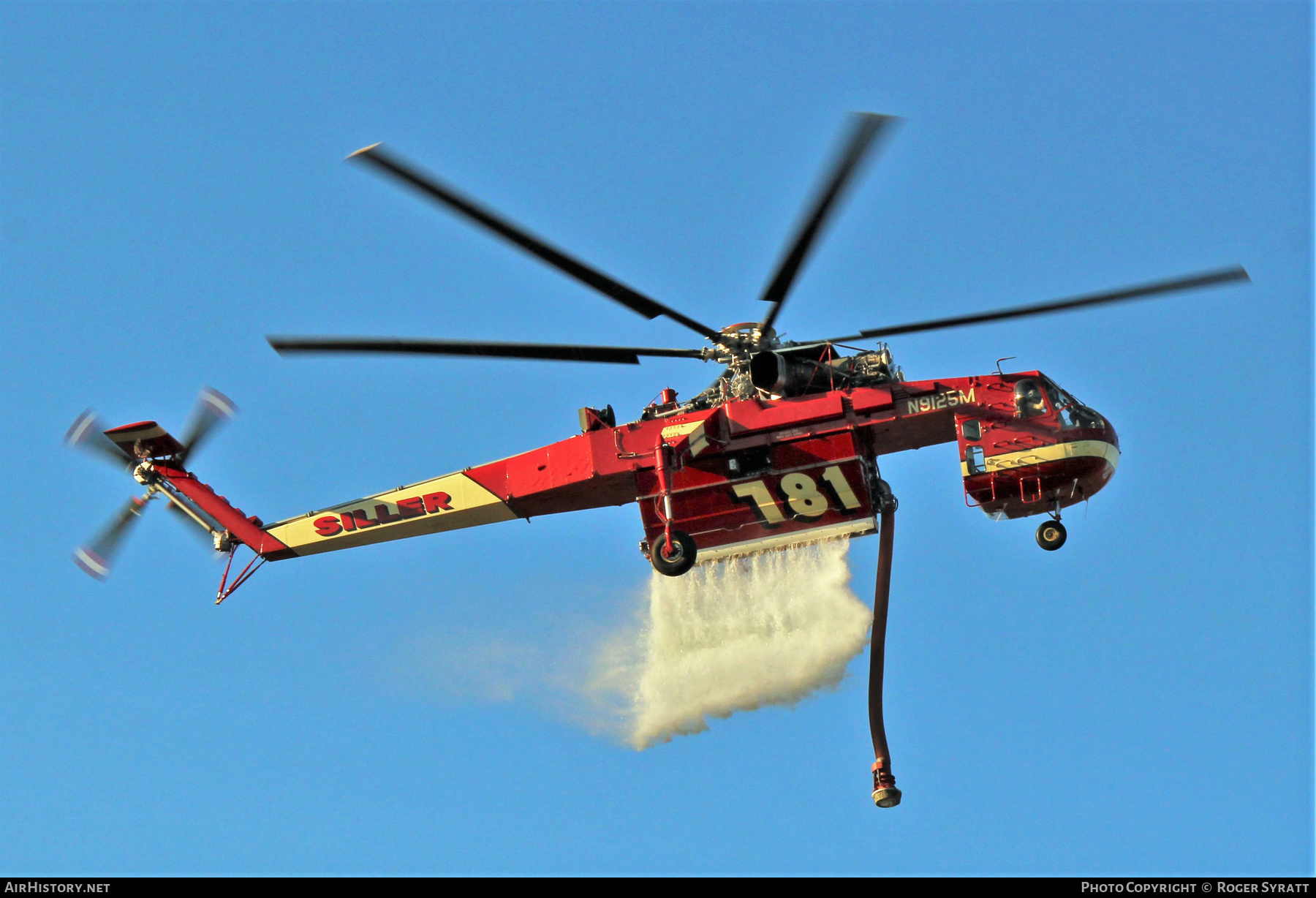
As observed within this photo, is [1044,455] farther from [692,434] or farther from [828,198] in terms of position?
[828,198]

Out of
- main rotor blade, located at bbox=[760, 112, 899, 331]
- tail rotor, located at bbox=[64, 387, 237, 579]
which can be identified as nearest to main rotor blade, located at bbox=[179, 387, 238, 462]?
tail rotor, located at bbox=[64, 387, 237, 579]

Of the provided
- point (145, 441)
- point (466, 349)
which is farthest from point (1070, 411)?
point (145, 441)

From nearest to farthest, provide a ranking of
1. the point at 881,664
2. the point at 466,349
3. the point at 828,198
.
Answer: the point at 828,198
the point at 466,349
the point at 881,664

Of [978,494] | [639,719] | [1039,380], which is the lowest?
[639,719]

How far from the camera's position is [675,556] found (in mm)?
19672

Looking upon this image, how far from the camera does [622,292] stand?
57.3 ft

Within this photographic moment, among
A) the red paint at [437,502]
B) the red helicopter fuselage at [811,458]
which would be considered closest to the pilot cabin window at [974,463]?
the red helicopter fuselage at [811,458]

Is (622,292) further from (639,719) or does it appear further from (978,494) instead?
(639,719)

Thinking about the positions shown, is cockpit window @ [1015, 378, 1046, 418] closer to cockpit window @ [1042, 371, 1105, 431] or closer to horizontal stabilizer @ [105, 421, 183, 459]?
cockpit window @ [1042, 371, 1105, 431]

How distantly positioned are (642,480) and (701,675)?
4.04m

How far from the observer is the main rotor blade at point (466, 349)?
59.7 ft

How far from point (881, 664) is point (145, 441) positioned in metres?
12.3

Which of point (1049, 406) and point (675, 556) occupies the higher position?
point (1049, 406)

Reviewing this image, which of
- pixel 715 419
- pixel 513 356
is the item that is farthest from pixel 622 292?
pixel 715 419
